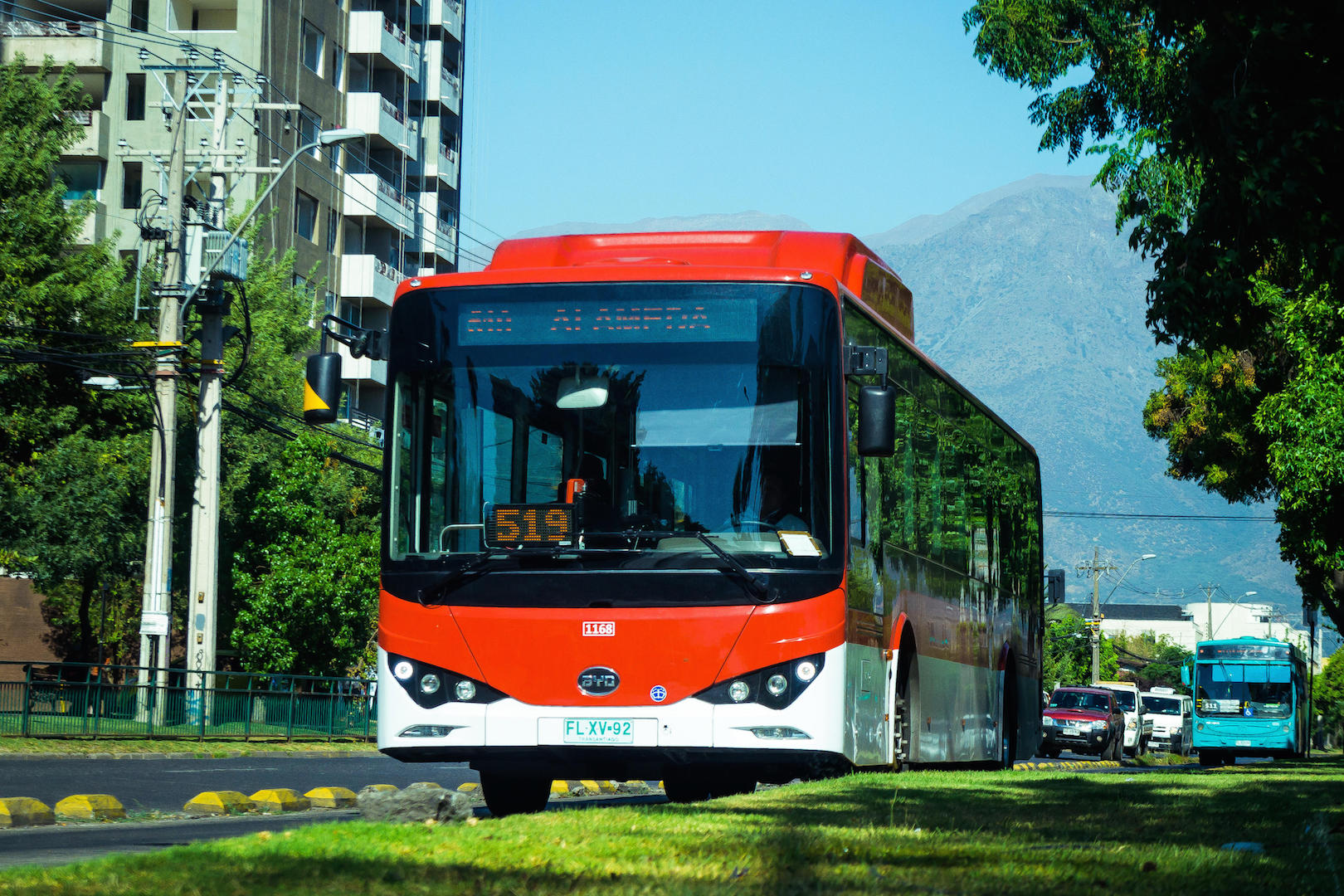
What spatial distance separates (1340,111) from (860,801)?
4703 millimetres

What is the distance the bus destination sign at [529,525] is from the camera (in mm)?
11023

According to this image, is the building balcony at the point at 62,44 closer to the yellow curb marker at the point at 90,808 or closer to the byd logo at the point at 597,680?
the yellow curb marker at the point at 90,808

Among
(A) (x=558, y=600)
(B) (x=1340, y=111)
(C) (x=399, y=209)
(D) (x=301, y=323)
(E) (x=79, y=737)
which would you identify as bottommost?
(E) (x=79, y=737)

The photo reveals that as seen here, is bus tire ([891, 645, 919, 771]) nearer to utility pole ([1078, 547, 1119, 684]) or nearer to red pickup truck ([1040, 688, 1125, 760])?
red pickup truck ([1040, 688, 1125, 760])

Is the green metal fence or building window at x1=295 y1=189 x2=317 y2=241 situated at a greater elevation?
building window at x1=295 y1=189 x2=317 y2=241

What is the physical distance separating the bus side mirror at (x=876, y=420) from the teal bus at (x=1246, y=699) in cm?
4011

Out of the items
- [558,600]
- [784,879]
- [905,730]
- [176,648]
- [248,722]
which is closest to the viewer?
[784,879]

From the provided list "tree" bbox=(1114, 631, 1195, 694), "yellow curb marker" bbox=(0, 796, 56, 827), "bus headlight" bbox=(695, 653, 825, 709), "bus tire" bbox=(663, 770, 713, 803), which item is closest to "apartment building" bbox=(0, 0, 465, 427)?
"bus tire" bbox=(663, 770, 713, 803)

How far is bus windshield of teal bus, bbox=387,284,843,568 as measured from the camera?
35.9ft

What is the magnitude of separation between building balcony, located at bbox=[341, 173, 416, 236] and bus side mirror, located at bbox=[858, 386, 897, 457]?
164 feet

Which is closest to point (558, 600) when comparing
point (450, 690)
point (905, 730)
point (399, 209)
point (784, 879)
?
point (450, 690)

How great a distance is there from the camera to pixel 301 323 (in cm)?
4294

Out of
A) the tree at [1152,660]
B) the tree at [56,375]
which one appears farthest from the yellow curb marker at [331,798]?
the tree at [1152,660]

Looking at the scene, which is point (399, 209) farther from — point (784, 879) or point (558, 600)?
point (784, 879)
